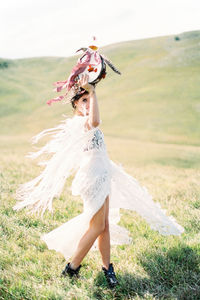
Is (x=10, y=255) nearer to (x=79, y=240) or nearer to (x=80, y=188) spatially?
(x=79, y=240)

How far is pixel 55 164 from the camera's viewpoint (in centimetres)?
416

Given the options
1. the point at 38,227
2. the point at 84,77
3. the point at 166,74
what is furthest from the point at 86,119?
the point at 166,74

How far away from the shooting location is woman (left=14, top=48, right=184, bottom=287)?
3867mm

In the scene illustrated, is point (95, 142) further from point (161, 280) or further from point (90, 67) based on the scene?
point (161, 280)

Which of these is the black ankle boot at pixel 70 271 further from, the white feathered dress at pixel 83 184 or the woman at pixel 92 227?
the white feathered dress at pixel 83 184

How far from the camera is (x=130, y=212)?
6.51m

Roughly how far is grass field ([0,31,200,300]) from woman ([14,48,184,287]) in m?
0.27

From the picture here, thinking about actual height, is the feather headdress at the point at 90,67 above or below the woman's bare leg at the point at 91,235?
above

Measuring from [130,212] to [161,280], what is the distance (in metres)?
2.64

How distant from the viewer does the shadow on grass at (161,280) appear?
3.59 meters

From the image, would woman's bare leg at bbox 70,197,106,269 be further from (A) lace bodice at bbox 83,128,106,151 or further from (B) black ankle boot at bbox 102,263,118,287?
(A) lace bodice at bbox 83,128,106,151

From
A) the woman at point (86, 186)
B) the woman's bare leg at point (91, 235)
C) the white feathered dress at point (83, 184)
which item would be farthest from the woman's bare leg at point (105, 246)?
the white feathered dress at point (83, 184)

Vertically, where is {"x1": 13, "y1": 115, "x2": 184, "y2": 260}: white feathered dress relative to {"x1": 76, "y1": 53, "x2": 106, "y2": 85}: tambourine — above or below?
below

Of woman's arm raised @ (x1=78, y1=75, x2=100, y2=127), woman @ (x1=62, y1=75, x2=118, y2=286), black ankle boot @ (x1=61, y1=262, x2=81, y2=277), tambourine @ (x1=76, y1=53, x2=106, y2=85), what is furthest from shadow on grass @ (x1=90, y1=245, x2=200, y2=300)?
tambourine @ (x1=76, y1=53, x2=106, y2=85)
